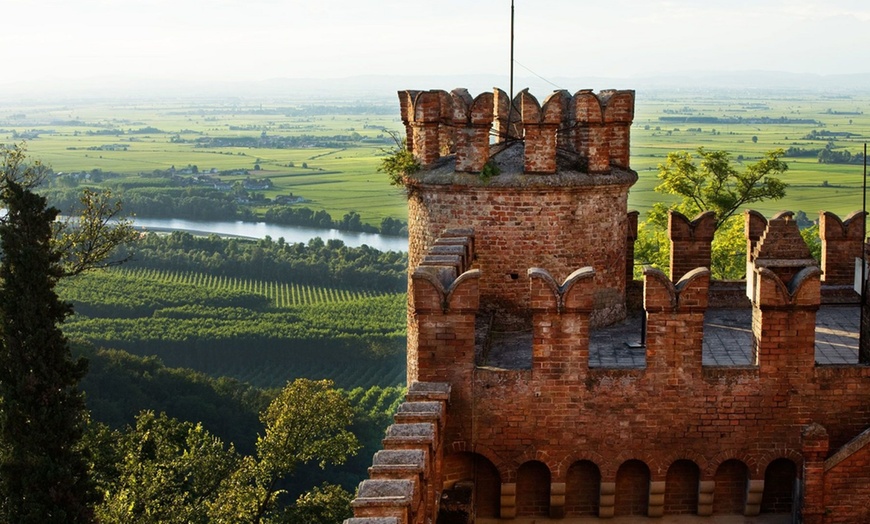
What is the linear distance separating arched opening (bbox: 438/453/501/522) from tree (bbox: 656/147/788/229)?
2442cm

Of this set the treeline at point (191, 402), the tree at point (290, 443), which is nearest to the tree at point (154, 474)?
the tree at point (290, 443)

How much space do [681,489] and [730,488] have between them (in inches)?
21.2

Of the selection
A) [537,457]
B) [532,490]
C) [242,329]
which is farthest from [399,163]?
[242,329]

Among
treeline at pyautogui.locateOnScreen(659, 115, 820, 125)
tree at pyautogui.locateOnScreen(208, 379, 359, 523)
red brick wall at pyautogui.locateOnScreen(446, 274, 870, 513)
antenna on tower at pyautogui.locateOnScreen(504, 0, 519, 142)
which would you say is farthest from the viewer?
treeline at pyautogui.locateOnScreen(659, 115, 820, 125)

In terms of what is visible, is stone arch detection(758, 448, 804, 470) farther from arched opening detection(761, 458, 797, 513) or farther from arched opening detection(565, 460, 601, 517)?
arched opening detection(565, 460, 601, 517)

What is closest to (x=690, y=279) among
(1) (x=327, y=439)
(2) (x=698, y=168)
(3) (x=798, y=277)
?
(3) (x=798, y=277)

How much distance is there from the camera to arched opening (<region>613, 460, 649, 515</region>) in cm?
1214

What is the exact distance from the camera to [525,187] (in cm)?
1416

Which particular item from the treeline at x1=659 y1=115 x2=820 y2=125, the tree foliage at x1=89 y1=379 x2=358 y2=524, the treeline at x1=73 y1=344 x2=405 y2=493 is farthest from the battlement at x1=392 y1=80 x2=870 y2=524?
the treeline at x1=659 y1=115 x2=820 y2=125

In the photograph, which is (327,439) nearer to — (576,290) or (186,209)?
(576,290)

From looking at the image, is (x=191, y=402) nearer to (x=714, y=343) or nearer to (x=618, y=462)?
(x=714, y=343)

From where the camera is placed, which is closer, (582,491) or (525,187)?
(582,491)

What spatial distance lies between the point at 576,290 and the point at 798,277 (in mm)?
2324

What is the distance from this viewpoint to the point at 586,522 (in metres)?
12.2
